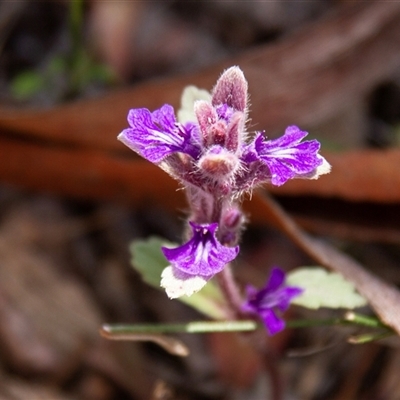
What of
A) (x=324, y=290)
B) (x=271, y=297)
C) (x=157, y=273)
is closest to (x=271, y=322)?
(x=271, y=297)

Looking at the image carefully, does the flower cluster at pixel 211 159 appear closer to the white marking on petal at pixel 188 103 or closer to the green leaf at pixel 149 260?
the white marking on petal at pixel 188 103

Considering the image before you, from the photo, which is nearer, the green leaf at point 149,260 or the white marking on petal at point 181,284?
the white marking on petal at point 181,284

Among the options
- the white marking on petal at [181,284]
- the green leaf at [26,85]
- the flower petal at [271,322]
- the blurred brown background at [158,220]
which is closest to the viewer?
the white marking on petal at [181,284]

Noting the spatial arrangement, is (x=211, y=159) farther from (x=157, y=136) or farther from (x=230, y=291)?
(x=230, y=291)

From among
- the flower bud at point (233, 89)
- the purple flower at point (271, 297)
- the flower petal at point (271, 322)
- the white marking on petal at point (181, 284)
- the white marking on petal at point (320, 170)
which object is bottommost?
the flower petal at point (271, 322)

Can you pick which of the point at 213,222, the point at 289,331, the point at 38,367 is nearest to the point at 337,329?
the point at 289,331

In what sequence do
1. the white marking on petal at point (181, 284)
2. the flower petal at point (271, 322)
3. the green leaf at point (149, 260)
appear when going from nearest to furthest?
the white marking on petal at point (181, 284), the flower petal at point (271, 322), the green leaf at point (149, 260)

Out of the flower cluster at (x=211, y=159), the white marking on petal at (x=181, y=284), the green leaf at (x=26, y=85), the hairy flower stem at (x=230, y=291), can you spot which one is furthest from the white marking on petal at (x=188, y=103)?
the green leaf at (x=26, y=85)

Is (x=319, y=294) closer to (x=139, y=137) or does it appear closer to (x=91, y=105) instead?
(x=139, y=137)

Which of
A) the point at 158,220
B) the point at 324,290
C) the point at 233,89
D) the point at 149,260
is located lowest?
the point at 324,290

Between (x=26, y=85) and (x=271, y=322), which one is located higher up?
(x=26, y=85)
